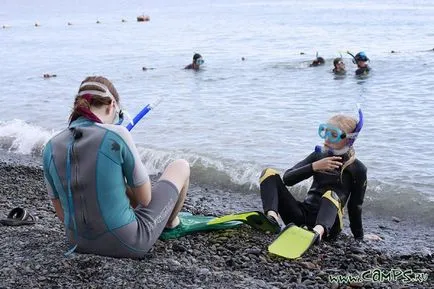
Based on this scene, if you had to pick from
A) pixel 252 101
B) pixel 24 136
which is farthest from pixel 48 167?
pixel 252 101

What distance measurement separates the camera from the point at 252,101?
16.5 m

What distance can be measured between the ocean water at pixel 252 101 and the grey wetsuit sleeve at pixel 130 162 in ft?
15.1

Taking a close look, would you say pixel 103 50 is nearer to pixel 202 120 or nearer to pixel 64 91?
pixel 64 91

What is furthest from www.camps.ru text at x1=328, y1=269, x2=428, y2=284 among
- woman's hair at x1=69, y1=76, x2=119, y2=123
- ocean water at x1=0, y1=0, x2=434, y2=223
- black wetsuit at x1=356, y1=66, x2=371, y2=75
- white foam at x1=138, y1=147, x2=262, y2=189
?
black wetsuit at x1=356, y1=66, x2=371, y2=75

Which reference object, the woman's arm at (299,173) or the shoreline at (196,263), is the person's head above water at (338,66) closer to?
the shoreline at (196,263)

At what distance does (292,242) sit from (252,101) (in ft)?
37.0

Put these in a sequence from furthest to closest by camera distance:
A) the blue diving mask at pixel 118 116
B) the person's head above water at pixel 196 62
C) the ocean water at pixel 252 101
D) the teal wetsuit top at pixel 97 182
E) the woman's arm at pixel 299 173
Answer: the person's head above water at pixel 196 62, the ocean water at pixel 252 101, the woman's arm at pixel 299 173, the blue diving mask at pixel 118 116, the teal wetsuit top at pixel 97 182

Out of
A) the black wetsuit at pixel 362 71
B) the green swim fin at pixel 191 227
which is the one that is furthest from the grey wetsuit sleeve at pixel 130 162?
the black wetsuit at pixel 362 71

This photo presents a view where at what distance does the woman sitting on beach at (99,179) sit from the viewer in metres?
4.39

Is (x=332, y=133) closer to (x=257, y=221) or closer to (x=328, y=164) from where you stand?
(x=328, y=164)

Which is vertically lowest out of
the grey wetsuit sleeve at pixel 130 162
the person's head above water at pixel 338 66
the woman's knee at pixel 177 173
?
the person's head above water at pixel 338 66

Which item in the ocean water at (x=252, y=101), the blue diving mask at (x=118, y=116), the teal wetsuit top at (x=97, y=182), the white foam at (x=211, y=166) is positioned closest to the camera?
the teal wetsuit top at (x=97, y=182)

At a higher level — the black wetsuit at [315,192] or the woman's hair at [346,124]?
the woman's hair at [346,124]

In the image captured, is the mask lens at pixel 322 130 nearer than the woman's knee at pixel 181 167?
No
